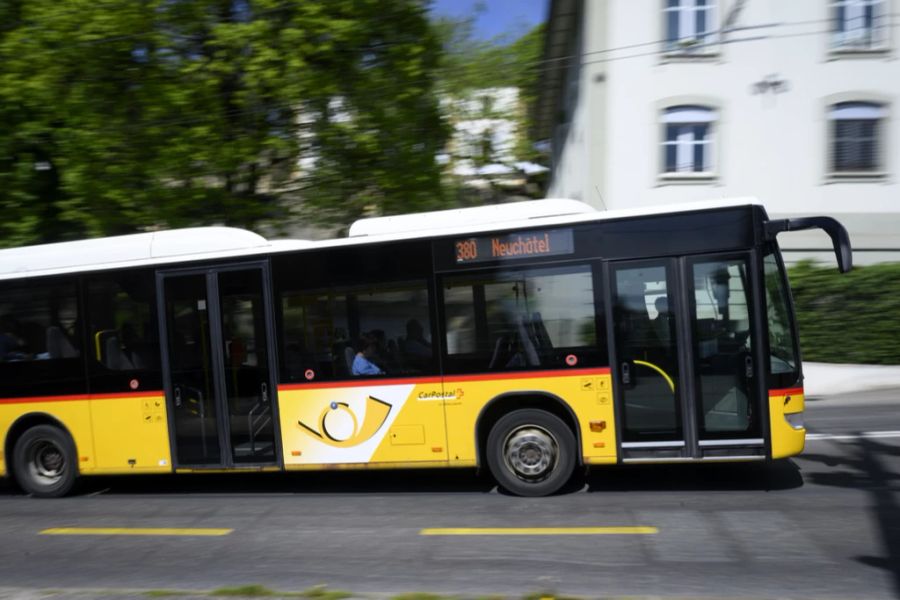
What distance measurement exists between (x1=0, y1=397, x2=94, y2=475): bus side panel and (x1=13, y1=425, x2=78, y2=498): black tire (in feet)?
0.51

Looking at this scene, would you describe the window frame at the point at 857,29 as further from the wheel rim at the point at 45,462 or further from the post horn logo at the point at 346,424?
the wheel rim at the point at 45,462

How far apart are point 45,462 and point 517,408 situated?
232 inches

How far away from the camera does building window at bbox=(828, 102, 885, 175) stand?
19.0 meters

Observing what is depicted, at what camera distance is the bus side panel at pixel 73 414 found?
31.2ft

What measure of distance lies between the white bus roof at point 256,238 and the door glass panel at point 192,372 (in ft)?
1.35

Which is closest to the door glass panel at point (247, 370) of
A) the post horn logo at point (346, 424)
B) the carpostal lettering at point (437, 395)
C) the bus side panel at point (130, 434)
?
the post horn logo at point (346, 424)

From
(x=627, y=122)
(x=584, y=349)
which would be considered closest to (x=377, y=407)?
(x=584, y=349)

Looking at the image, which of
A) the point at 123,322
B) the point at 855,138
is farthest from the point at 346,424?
the point at 855,138

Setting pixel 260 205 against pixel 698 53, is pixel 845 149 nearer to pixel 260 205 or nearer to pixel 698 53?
pixel 698 53

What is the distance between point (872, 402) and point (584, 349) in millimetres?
8788

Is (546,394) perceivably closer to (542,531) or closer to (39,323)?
(542,531)

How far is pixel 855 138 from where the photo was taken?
62.7ft

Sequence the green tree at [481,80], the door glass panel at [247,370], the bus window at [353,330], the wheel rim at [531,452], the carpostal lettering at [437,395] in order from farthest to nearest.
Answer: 1. the green tree at [481,80]
2. the door glass panel at [247,370]
3. the bus window at [353,330]
4. the carpostal lettering at [437,395]
5. the wheel rim at [531,452]

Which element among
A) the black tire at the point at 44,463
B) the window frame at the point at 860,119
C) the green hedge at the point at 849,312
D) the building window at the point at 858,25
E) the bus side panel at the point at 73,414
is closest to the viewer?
the bus side panel at the point at 73,414
